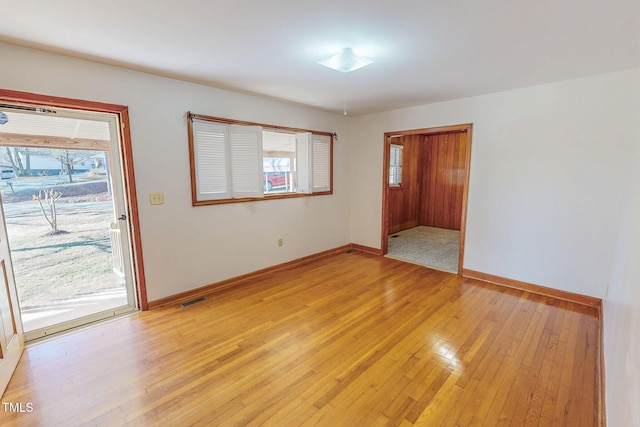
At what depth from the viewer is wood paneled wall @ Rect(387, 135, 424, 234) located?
6387 mm

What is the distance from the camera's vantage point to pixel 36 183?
8.17 ft

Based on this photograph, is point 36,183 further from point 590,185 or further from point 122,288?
point 590,185

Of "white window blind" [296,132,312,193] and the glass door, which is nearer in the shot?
the glass door

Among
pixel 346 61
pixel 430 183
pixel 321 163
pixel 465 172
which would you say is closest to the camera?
pixel 346 61

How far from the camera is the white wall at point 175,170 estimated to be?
238 cm

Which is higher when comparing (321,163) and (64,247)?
(321,163)

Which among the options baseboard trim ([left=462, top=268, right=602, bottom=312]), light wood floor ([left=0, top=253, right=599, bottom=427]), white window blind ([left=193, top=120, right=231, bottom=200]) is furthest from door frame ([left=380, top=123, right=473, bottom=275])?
white window blind ([left=193, top=120, right=231, bottom=200])

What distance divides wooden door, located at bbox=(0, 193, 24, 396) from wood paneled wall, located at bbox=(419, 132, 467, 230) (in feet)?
23.3

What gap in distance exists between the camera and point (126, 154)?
2.75m

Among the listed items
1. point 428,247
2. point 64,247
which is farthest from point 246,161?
point 428,247

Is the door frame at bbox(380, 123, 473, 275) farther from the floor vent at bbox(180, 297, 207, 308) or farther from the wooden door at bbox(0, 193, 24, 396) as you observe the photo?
the wooden door at bbox(0, 193, 24, 396)

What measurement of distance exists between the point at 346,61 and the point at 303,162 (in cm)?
217

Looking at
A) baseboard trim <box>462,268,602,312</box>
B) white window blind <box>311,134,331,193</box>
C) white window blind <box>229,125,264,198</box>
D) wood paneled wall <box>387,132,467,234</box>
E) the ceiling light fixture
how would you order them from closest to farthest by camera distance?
the ceiling light fixture → baseboard trim <box>462,268,602,312</box> → white window blind <box>229,125,264,198</box> → white window blind <box>311,134,331,193</box> → wood paneled wall <box>387,132,467,234</box>

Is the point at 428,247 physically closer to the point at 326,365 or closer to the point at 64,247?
the point at 326,365
